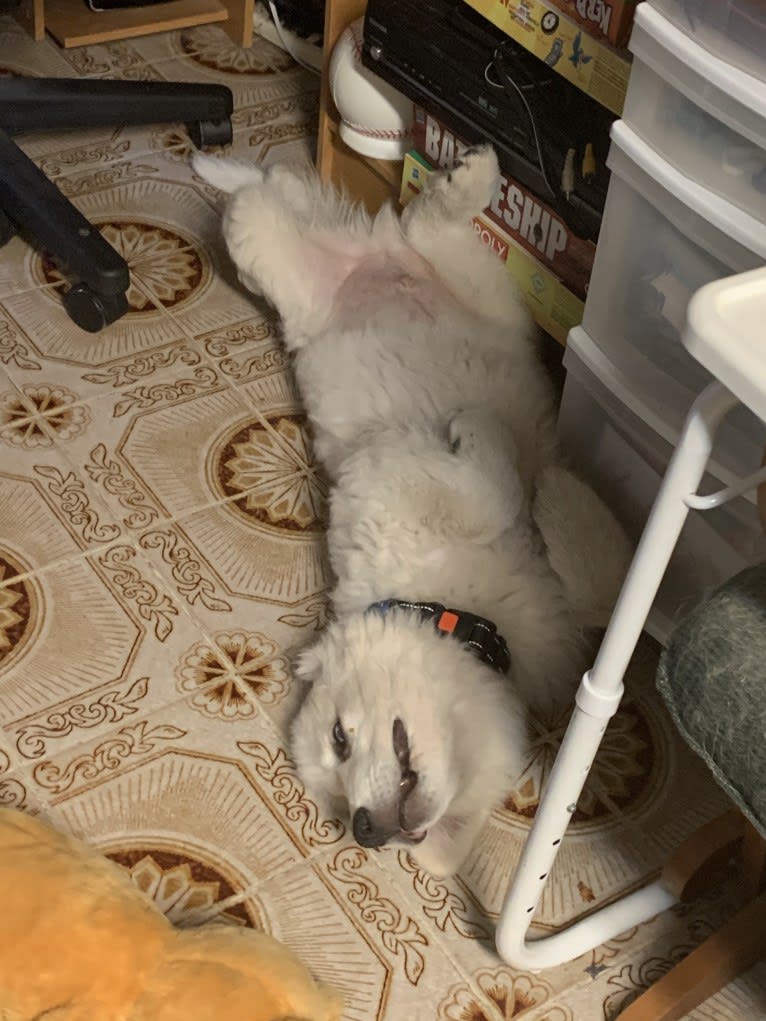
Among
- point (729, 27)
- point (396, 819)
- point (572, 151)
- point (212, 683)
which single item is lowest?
point (212, 683)

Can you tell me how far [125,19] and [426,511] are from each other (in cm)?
167

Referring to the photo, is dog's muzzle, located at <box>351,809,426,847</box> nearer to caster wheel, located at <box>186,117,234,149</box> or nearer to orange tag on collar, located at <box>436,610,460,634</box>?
orange tag on collar, located at <box>436,610,460,634</box>

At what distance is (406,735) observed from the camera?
128cm

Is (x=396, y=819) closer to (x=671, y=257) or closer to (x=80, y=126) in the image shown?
(x=671, y=257)

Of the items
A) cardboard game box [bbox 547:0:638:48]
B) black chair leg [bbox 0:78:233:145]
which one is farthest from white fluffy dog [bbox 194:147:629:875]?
black chair leg [bbox 0:78:233:145]

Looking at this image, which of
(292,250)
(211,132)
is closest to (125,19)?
(211,132)

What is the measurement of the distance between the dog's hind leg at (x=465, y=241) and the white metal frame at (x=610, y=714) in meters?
0.81

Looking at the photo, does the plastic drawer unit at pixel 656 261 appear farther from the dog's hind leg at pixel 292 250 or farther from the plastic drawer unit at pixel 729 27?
the dog's hind leg at pixel 292 250

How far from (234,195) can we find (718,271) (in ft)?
2.89

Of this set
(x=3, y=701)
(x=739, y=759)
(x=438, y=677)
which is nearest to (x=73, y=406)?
(x=3, y=701)

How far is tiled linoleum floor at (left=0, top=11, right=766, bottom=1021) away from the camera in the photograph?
1282 mm

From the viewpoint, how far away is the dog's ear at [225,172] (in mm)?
2014

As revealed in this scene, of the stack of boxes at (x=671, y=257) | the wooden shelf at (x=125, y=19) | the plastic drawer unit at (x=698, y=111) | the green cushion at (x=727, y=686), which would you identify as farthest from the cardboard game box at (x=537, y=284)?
the wooden shelf at (x=125, y=19)

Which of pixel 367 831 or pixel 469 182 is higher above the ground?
pixel 469 182
